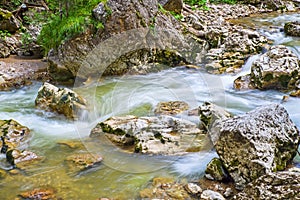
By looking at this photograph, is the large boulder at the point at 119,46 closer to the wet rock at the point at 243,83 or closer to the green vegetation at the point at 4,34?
the wet rock at the point at 243,83

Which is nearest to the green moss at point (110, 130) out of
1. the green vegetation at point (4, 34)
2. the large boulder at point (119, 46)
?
the large boulder at point (119, 46)

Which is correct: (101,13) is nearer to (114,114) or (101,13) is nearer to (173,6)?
(114,114)

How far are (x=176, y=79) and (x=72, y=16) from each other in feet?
9.67

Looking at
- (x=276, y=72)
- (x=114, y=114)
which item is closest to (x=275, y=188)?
(x=114, y=114)

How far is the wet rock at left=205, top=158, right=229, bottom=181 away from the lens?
3.78m

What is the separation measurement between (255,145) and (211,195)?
0.73 meters

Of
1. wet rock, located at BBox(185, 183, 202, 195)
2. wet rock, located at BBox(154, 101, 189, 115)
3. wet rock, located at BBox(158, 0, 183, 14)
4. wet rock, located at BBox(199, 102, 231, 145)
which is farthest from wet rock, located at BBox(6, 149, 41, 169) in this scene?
wet rock, located at BBox(158, 0, 183, 14)

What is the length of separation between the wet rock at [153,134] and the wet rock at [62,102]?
0.98 metres

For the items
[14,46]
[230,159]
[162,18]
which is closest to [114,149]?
[230,159]

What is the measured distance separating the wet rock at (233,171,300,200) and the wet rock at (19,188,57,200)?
207 centimetres

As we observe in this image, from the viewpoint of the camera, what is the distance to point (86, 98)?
22.2 ft

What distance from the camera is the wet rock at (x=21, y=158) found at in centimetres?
437

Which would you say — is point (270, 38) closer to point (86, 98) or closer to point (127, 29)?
point (127, 29)

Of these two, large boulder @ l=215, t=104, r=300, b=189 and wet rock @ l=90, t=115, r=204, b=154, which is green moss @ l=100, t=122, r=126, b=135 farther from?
large boulder @ l=215, t=104, r=300, b=189
